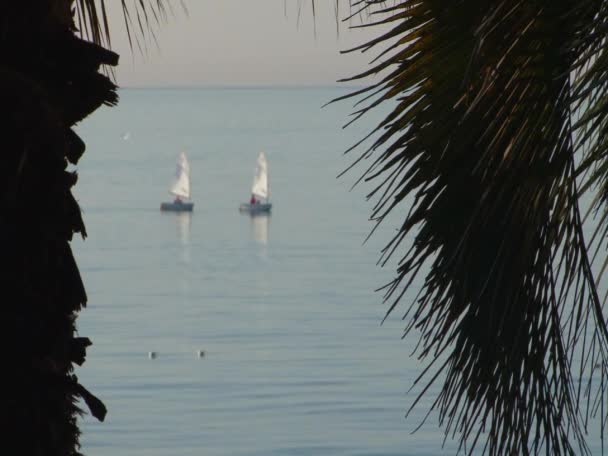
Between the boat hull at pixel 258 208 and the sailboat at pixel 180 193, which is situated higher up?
the sailboat at pixel 180 193

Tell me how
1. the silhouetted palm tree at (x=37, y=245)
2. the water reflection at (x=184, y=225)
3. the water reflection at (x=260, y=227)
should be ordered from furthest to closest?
1. the water reflection at (x=184, y=225)
2. the water reflection at (x=260, y=227)
3. the silhouetted palm tree at (x=37, y=245)

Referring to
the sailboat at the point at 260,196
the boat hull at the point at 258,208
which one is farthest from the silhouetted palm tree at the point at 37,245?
the boat hull at the point at 258,208

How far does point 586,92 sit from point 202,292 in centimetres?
4389

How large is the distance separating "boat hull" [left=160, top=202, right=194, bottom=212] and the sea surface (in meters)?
0.46

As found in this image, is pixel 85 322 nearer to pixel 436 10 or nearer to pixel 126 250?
pixel 126 250

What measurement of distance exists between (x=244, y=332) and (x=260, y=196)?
2716 centimetres

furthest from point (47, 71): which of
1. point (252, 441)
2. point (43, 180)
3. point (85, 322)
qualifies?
point (85, 322)

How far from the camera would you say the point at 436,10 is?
274cm

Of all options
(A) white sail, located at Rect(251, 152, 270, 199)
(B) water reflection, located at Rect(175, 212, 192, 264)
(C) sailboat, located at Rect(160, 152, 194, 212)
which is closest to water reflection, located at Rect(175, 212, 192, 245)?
(B) water reflection, located at Rect(175, 212, 192, 264)

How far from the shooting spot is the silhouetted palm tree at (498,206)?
2.53 m

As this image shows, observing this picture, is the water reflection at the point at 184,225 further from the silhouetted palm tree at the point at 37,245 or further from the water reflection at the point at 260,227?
the silhouetted palm tree at the point at 37,245

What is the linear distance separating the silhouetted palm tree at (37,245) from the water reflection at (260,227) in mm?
53981

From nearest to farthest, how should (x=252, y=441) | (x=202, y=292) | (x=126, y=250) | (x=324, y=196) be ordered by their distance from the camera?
(x=252, y=441)
(x=202, y=292)
(x=126, y=250)
(x=324, y=196)

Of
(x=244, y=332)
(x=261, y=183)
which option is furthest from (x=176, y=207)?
(x=244, y=332)
